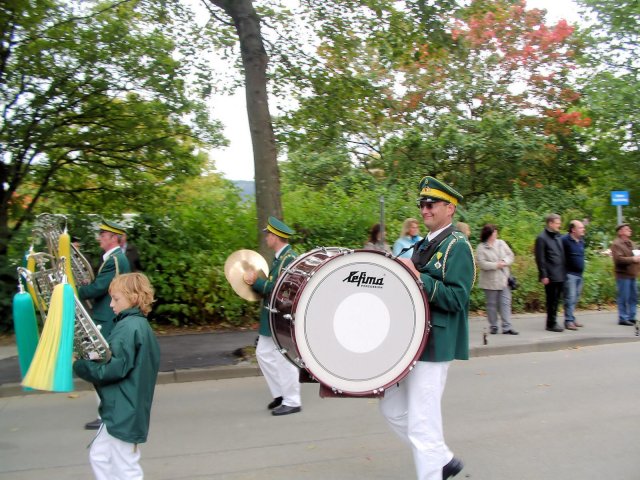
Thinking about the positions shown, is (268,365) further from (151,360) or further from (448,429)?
(151,360)

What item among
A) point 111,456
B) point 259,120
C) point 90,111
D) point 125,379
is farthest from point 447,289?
point 90,111

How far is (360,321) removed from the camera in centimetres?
345

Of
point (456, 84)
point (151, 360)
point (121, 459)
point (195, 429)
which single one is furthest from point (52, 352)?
point (456, 84)

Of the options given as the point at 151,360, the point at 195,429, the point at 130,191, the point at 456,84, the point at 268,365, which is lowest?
the point at 195,429

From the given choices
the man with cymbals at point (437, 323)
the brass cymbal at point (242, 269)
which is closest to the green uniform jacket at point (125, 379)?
the man with cymbals at point (437, 323)

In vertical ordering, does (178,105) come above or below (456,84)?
below

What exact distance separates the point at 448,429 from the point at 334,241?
6160mm

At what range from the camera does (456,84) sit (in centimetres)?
1766

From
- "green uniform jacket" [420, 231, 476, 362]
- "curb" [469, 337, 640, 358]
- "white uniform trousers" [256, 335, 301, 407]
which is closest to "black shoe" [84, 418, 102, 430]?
"white uniform trousers" [256, 335, 301, 407]

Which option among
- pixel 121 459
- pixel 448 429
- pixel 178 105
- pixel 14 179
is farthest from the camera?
pixel 178 105

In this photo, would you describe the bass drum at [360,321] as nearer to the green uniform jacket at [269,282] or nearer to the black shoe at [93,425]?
the green uniform jacket at [269,282]

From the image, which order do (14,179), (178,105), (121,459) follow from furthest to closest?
(178,105) < (14,179) < (121,459)

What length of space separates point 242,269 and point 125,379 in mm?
2310

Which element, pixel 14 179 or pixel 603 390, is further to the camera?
pixel 14 179
